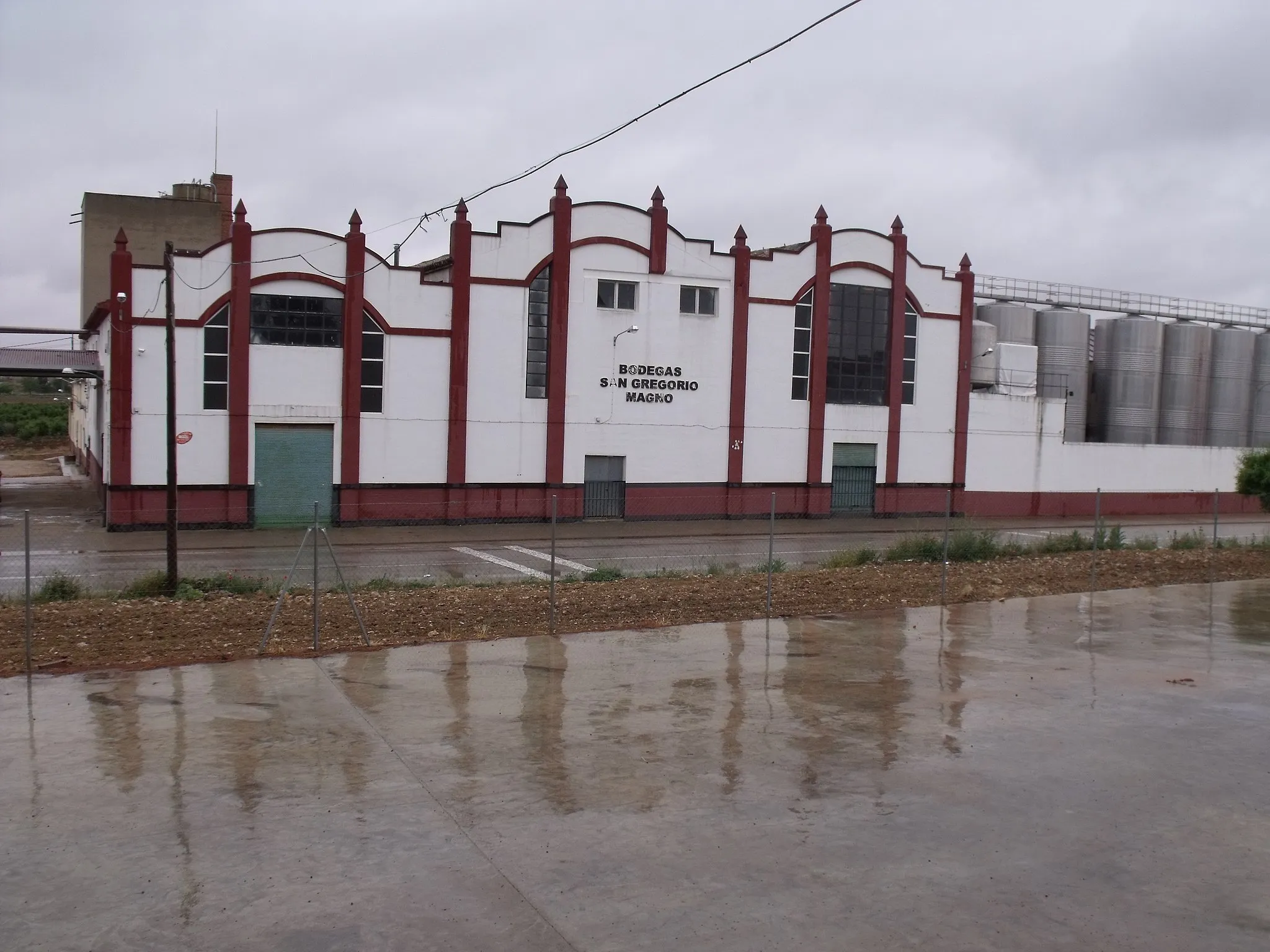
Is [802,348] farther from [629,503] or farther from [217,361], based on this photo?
[217,361]

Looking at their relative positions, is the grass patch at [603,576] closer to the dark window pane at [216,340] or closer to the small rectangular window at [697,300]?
the dark window pane at [216,340]

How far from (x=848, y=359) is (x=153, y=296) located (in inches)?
899

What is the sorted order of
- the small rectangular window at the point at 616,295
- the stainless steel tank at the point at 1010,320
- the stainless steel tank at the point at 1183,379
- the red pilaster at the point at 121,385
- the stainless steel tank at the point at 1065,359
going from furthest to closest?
the stainless steel tank at the point at 1183,379 → the stainless steel tank at the point at 1065,359 → the stainless steel tank at the point at 1010,320 → the small rectangular window at the point at 616,295 → the red pilaster at the point at 121,385

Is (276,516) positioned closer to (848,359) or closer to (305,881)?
(848,359)

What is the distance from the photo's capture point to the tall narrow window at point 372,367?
3338cm

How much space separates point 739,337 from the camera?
124 ft

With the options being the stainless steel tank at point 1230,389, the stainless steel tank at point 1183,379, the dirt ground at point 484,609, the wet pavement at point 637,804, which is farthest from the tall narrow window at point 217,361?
the stainless steel tank at point 1230,389

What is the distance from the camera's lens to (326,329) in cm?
3294

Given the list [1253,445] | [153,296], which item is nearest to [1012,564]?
[153,296]

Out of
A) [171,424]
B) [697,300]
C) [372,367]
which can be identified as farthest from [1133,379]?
[171,424]

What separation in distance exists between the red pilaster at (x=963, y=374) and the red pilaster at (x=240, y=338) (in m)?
25.2

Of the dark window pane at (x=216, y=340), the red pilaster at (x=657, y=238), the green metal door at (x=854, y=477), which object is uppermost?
the red pilaster at (x=657, y=238)

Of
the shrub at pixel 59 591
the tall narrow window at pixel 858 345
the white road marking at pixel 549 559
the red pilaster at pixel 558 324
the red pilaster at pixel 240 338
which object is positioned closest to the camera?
the shrub at pixel 59 591

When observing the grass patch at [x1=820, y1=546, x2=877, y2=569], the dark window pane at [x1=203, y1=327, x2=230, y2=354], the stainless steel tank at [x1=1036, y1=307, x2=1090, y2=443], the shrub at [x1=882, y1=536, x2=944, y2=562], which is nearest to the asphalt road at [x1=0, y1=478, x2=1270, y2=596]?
the grass patch at [x1=820, y1=546, x2=877, y2=569]
